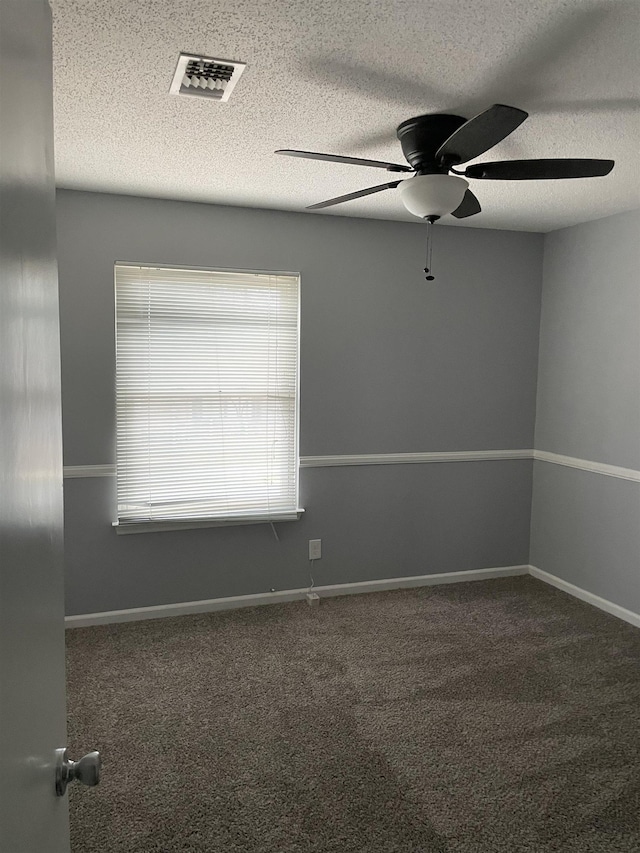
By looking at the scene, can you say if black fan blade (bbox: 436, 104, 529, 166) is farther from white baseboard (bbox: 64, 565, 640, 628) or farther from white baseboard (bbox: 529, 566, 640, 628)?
white baseboard (bbox: 529, 566, 640, 628)

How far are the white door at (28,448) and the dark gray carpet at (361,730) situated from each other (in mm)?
1489

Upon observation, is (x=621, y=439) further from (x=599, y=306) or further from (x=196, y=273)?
(x=196, y=273)

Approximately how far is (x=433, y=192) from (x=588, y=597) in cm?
294

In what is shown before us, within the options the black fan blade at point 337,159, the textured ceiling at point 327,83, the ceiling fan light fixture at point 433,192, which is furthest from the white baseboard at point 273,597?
the black fan blade at point 337,159

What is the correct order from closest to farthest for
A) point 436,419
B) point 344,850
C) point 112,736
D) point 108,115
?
point 344,850 < point 108,115 < point 112,736 < point 436,419

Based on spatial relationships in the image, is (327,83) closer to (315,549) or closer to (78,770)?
(78,770)

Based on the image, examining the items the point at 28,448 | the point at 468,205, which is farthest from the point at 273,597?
the point at 28,448

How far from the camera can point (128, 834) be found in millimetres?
2113

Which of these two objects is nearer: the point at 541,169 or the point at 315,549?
the point at 541,169

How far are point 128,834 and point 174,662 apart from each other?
1.20m

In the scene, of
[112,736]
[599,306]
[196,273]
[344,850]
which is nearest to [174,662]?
[112,736]

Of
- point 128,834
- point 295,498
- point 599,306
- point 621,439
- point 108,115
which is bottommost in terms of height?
point 128,834

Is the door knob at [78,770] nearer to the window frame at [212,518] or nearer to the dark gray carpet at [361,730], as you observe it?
the dark gray carpet at [361,730]

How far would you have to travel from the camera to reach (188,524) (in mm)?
3883
